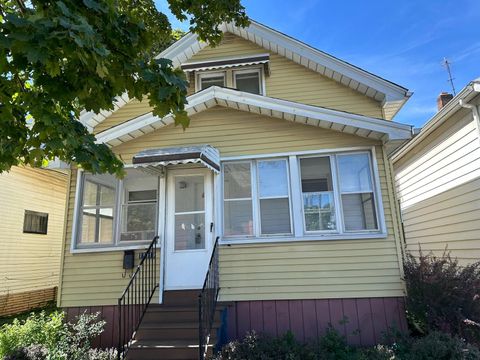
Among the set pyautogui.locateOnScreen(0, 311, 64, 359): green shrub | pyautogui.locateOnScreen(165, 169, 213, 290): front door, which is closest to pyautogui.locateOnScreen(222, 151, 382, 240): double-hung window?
pyautogui.locateOnScreen(165, 169, 213, 290): front door

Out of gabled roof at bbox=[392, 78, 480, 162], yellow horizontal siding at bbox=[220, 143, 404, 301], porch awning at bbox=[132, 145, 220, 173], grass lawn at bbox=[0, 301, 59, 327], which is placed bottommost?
grass lawn at bbox=[0, 301, 59, 327]

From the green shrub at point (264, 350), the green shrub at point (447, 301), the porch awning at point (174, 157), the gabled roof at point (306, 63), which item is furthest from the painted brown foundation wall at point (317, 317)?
the gabled roof at point (306, 63)

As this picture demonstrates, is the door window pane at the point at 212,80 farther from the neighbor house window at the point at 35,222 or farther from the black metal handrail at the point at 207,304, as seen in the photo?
the neighbor house window at the point at 35,222

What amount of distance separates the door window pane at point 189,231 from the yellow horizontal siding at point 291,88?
2957 mm

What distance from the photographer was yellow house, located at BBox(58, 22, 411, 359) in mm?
6184

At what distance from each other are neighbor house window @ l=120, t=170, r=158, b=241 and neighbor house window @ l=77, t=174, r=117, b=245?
297 millimetres

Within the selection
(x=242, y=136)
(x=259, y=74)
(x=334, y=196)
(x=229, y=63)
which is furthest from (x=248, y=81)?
(x=334, y=196)

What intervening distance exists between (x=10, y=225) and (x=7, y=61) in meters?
9.59

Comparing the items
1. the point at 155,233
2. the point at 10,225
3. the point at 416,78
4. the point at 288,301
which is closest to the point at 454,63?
the point at 416,78

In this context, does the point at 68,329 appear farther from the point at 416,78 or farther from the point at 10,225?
the point at 416,78

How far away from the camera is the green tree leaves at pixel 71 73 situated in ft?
8.87

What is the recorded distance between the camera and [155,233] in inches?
272

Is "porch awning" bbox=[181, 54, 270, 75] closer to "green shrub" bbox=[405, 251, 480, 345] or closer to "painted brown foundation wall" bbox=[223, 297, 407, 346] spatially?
"painted brown foundation wall" bbox=[223, 297, 407, 346]

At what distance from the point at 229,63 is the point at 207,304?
18.5ft
